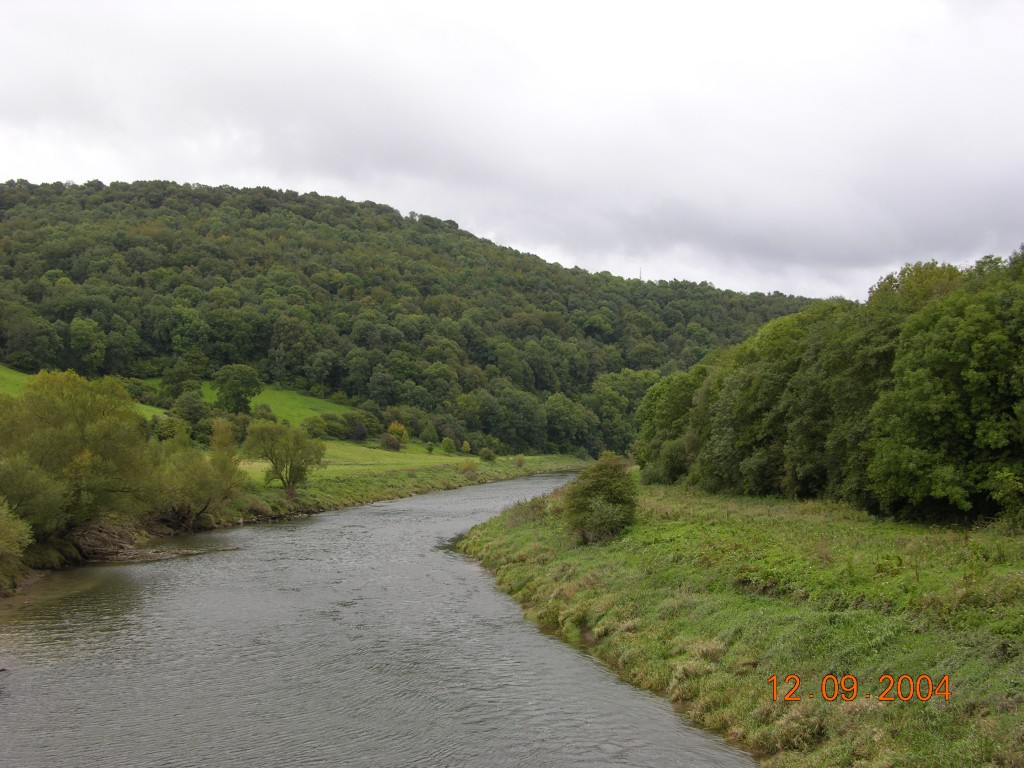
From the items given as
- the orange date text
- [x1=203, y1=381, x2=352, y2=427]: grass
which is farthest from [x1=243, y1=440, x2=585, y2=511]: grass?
the orange date text

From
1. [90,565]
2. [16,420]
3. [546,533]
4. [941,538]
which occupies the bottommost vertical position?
[90,565]

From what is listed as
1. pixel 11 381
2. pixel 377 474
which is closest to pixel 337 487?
pixel 377 474

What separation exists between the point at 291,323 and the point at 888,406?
11954 cm

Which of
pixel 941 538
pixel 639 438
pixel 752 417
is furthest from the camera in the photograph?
pixel 639 438

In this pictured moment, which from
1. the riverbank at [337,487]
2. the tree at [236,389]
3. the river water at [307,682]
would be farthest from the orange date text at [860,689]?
the tree at [236,389]

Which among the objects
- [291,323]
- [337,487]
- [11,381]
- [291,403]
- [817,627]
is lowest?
[337,487]

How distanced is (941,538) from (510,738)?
16920 mm

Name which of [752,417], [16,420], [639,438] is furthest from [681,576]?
[639,438]

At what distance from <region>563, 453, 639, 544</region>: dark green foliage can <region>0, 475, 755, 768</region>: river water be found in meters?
5.51

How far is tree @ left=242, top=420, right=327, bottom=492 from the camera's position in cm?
6800

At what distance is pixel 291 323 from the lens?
447 feet

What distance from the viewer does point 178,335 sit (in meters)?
124

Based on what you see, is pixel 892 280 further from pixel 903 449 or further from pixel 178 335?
pixel 178 335

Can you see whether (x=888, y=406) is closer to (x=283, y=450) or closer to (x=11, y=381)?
(x=283, y=450)
